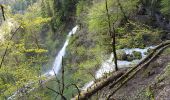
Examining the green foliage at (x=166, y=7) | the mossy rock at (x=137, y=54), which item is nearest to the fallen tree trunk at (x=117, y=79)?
the mossy rock at (x=137, y=54)

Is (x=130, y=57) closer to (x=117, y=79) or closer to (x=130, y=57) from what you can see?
(x=130, y=57)

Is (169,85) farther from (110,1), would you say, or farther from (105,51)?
(110,1)

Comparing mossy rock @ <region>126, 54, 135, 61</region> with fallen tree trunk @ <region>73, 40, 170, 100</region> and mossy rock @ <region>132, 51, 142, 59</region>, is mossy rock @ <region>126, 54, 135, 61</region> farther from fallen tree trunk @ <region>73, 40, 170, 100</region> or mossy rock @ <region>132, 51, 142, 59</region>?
fallen tree trunk @ <region>73, 40, 170, 100</region>

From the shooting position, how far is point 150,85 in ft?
37.1

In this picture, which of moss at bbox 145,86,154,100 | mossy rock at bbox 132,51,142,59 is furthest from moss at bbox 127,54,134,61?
moss at bbox 145,86,154,100

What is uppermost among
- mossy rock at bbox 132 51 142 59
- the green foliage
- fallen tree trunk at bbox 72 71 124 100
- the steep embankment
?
the green foliage

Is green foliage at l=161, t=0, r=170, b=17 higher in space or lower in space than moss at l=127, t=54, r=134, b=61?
higher

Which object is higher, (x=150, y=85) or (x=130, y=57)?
(x=150, y=85)

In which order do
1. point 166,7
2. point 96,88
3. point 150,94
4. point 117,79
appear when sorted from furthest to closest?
point 166,7, point 96,88, point 117,79, point 150,94

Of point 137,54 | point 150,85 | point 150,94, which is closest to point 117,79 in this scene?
point 150,85

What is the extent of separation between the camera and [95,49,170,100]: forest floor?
10.6m

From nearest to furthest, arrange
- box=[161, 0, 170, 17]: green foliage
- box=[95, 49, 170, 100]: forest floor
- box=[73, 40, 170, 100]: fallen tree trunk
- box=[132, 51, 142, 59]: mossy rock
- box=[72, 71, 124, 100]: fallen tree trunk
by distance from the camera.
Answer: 1. box=[95, 49, 170, 100]: forest floor
2. box=[73, 40, 170, 100]: fallen tree trunk
3. box=[72, 71, 124, 100]: fallen tree trunk
4. box=[132, 51, 142, 59]: mossy rock
5. box=[161, 0, 170, 17]: green foliage

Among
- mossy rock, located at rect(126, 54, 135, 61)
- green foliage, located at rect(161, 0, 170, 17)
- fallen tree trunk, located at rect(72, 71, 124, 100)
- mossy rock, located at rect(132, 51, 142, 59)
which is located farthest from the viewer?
green foliage, located at rect(161, 0, 170, 17)

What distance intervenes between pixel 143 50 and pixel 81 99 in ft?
34.4
